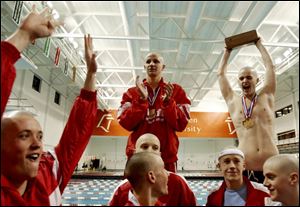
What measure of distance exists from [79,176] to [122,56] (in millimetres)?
5715

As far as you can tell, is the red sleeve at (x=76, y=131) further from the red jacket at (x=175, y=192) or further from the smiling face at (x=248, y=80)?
the smiling face at (x=248, y=80)

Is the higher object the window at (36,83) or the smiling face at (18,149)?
the window at (36,83)

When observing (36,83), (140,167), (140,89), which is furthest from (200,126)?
(140,167)

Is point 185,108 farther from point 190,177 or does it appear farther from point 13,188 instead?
point 190,177

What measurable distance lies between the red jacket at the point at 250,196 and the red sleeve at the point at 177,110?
70cm

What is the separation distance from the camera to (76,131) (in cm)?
142

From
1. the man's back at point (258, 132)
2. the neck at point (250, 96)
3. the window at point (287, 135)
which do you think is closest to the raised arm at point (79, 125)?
the man's back at point (258, 132)

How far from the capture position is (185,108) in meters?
2.58

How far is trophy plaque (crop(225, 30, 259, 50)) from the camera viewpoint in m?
2.20

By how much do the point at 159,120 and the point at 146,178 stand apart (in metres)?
1.08

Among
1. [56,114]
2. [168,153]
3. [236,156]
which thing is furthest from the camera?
[56,114]

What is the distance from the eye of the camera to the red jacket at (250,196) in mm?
1886

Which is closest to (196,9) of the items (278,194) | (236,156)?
(236,156)

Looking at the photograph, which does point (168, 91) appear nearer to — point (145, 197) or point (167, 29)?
point (145, 197)
